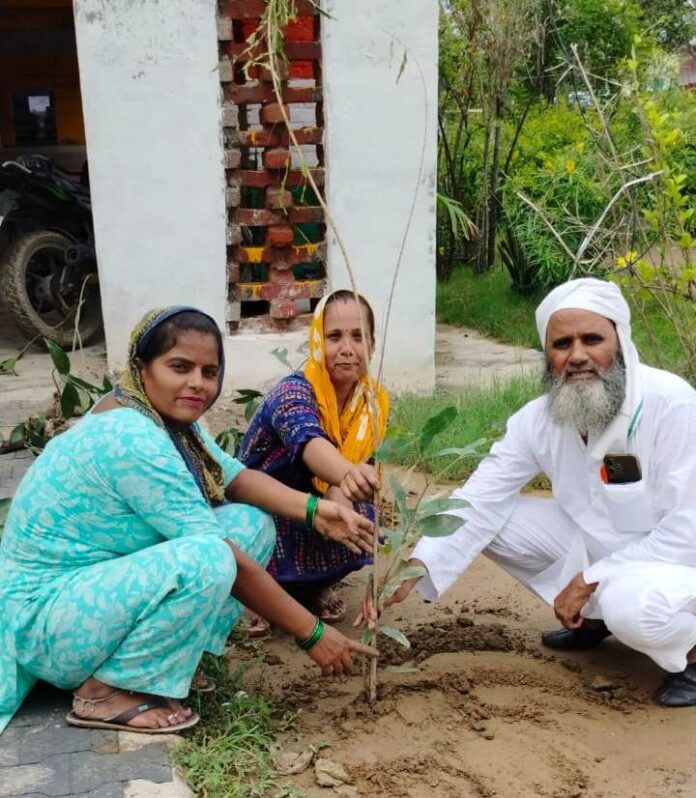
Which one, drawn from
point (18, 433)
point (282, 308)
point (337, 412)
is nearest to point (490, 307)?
point (282, 308)

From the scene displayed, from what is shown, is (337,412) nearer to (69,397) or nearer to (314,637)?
(314,637)

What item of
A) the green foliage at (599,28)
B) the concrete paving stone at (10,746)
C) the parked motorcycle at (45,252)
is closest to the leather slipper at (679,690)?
the concrete paving stone at (10,746)

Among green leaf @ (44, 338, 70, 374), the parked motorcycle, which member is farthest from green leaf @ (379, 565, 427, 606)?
the parked motorcycle

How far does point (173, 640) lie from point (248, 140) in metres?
4.21

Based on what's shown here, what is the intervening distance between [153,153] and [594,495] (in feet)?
12.8

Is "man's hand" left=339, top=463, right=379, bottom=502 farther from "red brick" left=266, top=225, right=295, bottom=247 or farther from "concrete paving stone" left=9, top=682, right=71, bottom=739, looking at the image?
"red brick" left=266, top=225, right=295, bottom=247

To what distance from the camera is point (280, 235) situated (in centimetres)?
644

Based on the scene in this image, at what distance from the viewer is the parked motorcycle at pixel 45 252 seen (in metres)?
7.84

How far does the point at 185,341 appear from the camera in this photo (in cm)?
272

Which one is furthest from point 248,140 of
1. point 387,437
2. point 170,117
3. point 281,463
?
point 387,437

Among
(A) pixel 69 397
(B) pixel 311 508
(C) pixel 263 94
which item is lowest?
(A) pixel 69 397

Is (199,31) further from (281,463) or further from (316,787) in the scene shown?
(316,787)

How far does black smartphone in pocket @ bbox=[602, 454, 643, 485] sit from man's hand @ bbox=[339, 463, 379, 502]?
71cm

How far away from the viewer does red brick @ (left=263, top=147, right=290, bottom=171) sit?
20.8 feet
